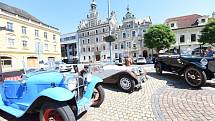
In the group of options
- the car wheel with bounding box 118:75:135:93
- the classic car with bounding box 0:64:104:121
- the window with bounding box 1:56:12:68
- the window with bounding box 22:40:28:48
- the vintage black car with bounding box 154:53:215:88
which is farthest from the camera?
the window with bounding box 22:40:28:48

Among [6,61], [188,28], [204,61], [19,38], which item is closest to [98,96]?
[204,61]

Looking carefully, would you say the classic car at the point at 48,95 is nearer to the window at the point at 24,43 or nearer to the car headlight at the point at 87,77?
the car headlight at the point at 87,77

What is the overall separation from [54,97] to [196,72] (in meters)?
5.87

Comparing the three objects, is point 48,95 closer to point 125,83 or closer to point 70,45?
point 125,83

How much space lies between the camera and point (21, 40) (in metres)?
30.2

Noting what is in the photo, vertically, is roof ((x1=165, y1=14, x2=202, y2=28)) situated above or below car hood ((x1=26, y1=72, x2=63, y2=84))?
above

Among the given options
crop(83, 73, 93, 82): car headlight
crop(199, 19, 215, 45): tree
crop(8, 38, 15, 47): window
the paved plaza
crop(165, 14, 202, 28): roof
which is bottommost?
the paved plaza

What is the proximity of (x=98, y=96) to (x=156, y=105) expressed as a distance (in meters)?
1.71

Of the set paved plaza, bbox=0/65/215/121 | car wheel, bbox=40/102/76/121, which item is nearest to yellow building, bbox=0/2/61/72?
paved plaza, bbox=0/65/215/121

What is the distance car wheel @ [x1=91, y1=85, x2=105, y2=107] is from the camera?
5.05 m

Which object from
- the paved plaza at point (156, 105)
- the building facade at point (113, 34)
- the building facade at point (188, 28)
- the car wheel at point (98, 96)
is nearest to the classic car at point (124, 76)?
the paved plaza at point (156, 105)

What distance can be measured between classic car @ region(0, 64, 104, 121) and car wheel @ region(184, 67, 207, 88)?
14.5 ft

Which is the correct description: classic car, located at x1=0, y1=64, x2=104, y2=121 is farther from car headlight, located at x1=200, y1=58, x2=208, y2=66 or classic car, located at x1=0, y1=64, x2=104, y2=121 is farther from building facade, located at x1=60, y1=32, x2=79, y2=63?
building facade, located at x1=60, y1=32, x2=79, y2=63

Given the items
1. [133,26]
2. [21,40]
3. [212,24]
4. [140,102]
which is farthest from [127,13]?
[140,102]
